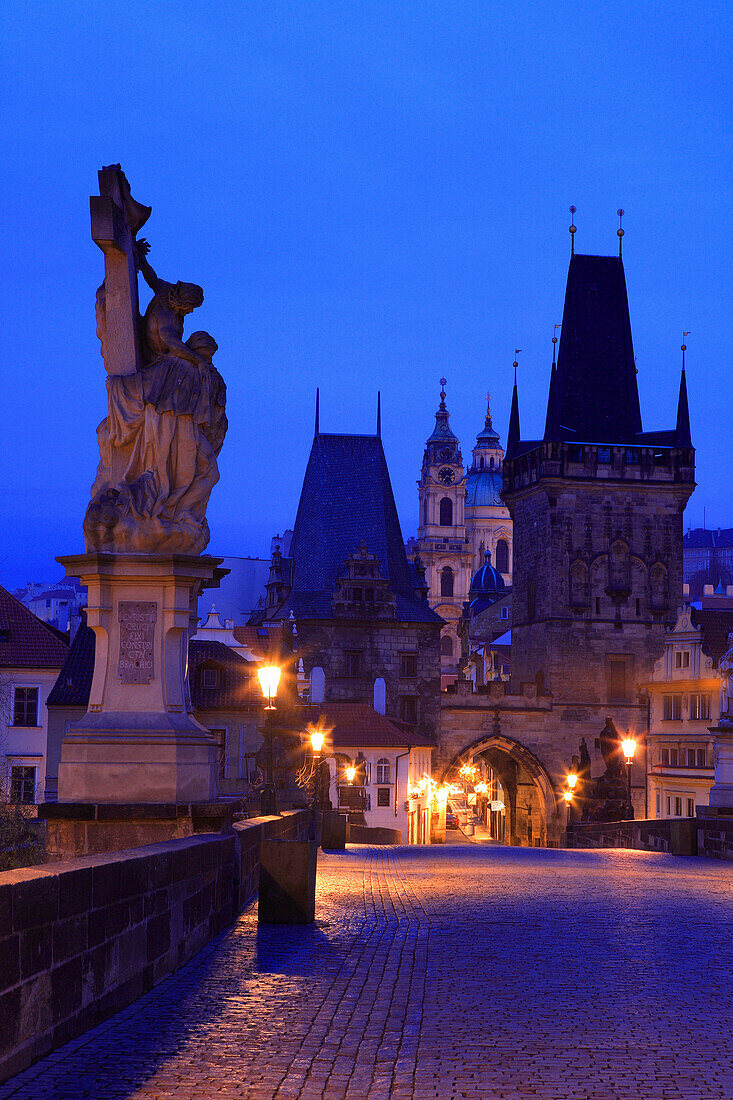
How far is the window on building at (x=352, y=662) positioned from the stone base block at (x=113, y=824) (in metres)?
62.3

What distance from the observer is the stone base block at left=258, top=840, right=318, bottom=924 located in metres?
11.3

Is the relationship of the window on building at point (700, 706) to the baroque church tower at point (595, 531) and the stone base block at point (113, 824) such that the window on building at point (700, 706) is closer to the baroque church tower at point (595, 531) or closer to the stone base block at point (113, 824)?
the baroque church tower at point (595, 531)

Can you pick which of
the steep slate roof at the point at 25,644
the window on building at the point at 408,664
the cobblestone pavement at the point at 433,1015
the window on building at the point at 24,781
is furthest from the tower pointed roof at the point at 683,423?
the cobblestone pavement at the point at 433,1015

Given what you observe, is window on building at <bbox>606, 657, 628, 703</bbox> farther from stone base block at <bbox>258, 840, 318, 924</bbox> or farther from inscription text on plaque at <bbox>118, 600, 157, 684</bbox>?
inscription text on plaque at <bbox>118, 600, 157, 684</bbox>

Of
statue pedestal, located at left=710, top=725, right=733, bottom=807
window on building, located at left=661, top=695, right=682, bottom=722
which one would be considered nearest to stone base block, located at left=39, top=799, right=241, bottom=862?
statue pedestal, located at left=710, top=725, right=733, bottom=807

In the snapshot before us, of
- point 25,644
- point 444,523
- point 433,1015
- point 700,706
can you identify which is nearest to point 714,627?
point 700,706

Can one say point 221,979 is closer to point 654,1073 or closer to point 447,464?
point 654,1073

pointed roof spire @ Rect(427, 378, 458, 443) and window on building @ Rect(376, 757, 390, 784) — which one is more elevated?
pointed roof spire @ Rect(427, 378, 458, 443)

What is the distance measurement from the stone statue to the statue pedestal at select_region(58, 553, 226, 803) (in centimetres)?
21

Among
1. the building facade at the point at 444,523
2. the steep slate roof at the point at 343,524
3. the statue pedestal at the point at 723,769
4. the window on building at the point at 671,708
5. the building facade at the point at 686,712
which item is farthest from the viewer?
the building facade at the point at 444,523

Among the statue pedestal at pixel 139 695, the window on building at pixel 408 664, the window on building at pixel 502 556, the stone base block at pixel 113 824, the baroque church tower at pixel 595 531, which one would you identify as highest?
the window on building at pixel 502 556

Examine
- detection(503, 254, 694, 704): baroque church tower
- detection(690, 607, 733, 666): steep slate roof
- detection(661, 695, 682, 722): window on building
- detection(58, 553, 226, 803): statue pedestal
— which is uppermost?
detection(503, 254, 694, 704): baroque church tower

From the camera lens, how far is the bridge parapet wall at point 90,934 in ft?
18.4

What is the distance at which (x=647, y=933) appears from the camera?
11.5 m
